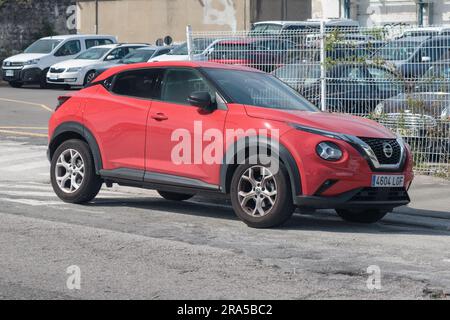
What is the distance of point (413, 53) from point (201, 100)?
17.4 ft

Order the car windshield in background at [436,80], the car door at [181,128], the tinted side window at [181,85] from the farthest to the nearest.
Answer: the car windshield in background at [436,80] < the tinted side window at [181,85] < the car door at [181,128]

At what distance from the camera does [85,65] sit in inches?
1395

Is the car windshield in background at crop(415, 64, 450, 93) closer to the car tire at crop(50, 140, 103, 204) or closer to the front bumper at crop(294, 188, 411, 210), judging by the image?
the front bumper at crop(294, 188, 411, 210)

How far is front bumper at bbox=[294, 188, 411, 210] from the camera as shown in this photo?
10.4m

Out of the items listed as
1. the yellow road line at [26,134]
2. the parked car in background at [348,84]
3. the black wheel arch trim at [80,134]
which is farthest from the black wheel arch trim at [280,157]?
the yellow road line at [26,134]

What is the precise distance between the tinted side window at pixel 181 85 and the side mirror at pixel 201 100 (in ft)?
0.75

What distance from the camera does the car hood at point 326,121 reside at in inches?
417

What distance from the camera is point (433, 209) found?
1249 cm

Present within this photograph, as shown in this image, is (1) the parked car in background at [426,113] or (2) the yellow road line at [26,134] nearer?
(1) the parked car in background at [426,113]

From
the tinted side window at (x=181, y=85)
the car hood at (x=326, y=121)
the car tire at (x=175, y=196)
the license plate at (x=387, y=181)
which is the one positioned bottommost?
the car tire at (x=175, y=196)

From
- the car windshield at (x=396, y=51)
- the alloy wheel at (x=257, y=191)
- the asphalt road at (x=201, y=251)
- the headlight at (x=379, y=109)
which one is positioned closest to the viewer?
the asphalt road at (x=201, y=251)

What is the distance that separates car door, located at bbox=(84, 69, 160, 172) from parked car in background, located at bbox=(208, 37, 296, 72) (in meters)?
4.68

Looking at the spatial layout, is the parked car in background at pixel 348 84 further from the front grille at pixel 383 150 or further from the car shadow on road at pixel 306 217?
the front grille at pixel 383 150
